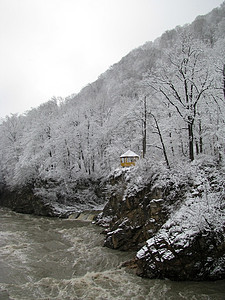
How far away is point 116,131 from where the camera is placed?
32375 mm

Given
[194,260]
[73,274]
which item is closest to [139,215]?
[194,260]

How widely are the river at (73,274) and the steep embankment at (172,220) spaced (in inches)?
25.2

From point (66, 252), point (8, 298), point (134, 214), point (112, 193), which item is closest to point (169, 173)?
point (134, 214)

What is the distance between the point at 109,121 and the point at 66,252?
21.8 meters

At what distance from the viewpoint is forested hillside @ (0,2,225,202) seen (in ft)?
52.8

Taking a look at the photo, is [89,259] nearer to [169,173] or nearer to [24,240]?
[24,240]

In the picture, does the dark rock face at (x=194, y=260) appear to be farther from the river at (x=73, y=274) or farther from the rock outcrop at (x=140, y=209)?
the rock outcrop at (x=140, y=209)

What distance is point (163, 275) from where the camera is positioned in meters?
9.30

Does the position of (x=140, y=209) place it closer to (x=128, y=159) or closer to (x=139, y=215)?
(x=139, y=215)

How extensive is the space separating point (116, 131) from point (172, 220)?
74.7ft

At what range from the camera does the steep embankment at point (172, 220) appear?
921cm

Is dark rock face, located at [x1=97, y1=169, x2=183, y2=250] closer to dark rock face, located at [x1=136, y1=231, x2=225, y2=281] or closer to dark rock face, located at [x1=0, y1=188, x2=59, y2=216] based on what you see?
dark rock face, located at [x1=136, y1=231, x2=225, y2=281]

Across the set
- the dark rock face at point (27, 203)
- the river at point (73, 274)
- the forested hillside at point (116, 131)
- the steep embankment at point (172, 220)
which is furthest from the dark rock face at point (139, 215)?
the dark rock face at point (27, 203)

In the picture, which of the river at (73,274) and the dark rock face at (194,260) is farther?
the dark rock face at (194,260)
